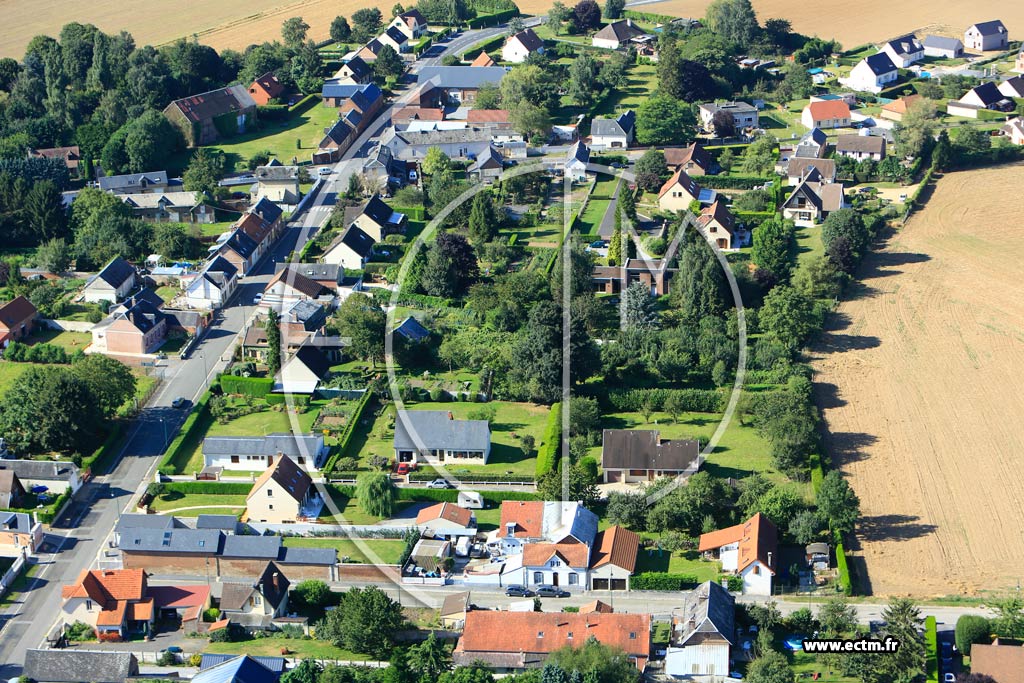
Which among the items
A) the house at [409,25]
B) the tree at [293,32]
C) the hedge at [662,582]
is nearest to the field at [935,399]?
the hedge at [662,582]

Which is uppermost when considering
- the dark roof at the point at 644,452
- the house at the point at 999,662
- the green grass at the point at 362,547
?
the house at the point at 999,662

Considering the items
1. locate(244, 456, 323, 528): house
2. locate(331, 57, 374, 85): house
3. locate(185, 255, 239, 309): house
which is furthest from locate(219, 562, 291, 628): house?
locate(331, 57, 374, 85): house

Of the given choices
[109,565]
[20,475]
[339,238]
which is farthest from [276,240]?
[109,565]

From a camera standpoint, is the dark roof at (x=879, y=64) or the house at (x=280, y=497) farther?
the dark roof at (x=879, y=64)

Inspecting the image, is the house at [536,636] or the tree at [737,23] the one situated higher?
the tree at [737,23]

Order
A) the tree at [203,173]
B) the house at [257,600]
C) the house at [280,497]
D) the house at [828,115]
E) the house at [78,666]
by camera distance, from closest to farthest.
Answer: the house at [78,666] → the house at [257,600] → the house at [280,497] → the tree at [203,173] → the house at [828,115]

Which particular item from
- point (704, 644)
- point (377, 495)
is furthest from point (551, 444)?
point (704, 644)

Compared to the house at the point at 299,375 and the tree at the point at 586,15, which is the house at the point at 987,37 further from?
the house at the point at 299,375

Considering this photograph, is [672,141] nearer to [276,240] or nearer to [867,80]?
[867,80]
